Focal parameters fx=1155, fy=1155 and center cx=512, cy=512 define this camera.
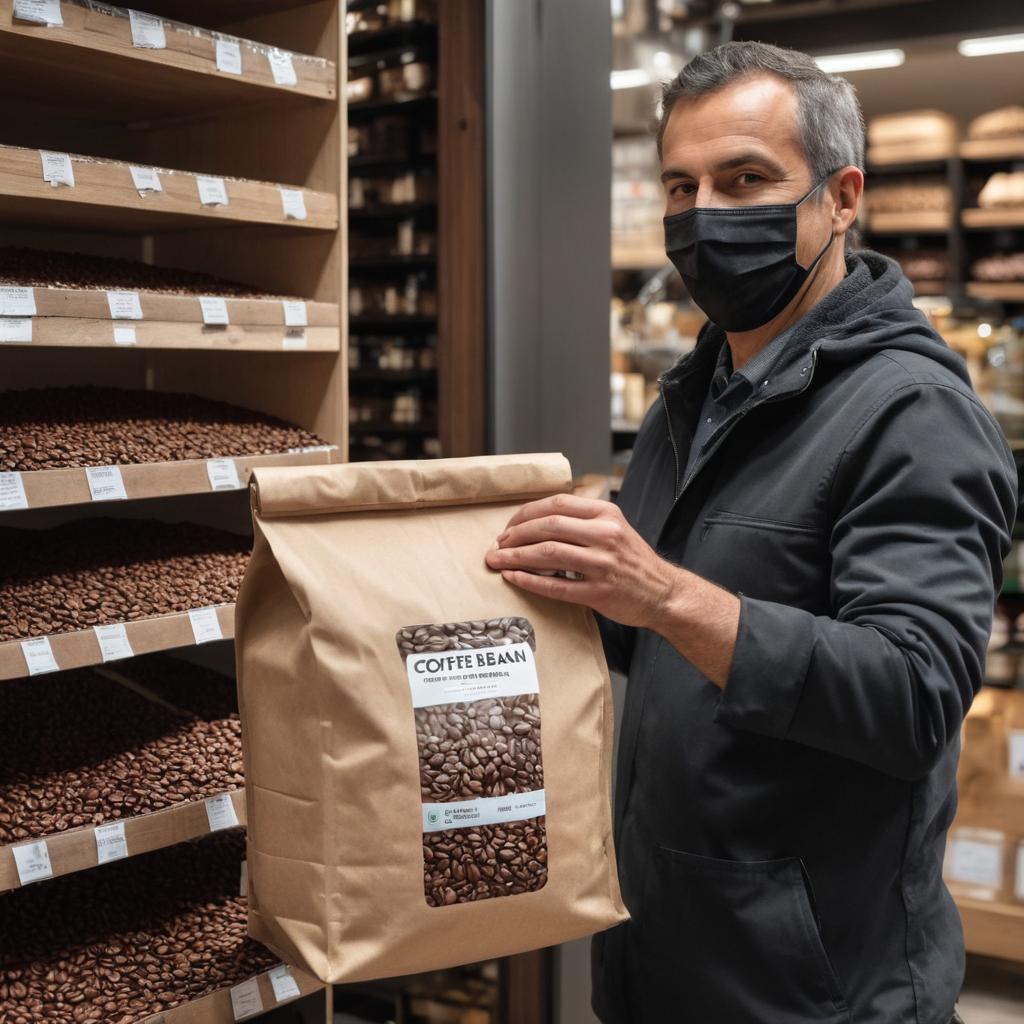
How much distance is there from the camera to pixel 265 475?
4.01ft

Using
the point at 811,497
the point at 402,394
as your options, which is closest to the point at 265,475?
the point at 811,497

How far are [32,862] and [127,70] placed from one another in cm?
132

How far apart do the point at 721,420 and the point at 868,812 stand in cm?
55

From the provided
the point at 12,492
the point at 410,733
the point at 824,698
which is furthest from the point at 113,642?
the point at 824,698

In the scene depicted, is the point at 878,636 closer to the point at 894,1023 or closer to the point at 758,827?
the point at 758,827

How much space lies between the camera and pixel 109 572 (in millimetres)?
2049

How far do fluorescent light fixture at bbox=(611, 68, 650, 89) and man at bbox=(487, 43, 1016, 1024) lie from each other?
345 cm

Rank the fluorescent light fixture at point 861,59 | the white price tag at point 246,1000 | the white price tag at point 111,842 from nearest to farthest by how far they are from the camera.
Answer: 1. the white price tag at point 111,842
2. the white price tag at point 246,1000
3. the fluorescent light fixture at point 861,59

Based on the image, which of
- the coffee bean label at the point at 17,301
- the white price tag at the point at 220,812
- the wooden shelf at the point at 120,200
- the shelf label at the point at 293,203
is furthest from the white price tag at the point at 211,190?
the white price tag at the point at 220,812

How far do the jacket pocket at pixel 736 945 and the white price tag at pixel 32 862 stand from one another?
936mm

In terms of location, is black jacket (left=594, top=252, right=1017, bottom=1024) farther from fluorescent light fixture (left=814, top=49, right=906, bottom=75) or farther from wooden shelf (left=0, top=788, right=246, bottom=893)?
fluorescent light fixture (left=814, top=49, right=906, bottom=75)

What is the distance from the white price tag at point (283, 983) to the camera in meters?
2.05

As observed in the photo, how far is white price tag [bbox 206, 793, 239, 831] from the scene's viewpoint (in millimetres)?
1975

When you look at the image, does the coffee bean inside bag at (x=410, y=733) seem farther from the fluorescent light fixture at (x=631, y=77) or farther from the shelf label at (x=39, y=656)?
the fluorescent light fixture at (x=631, y=77)
